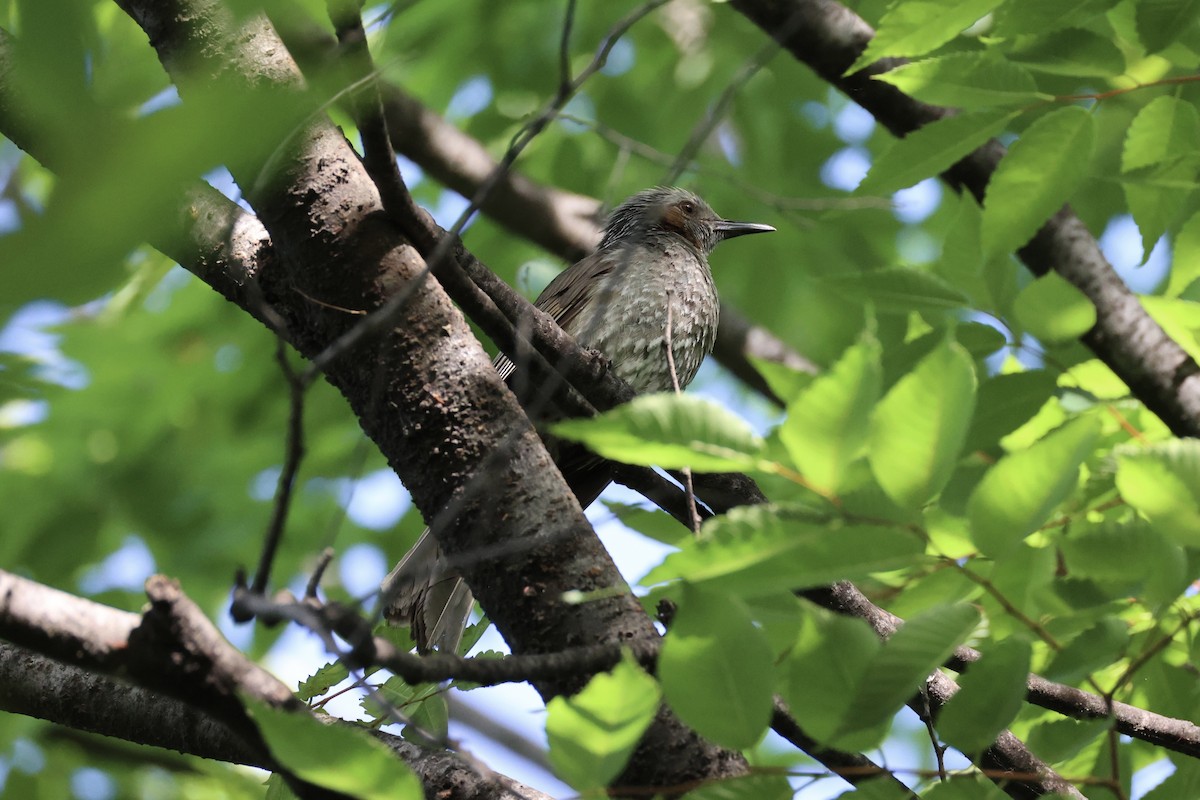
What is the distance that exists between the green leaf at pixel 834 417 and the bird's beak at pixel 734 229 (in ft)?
14.3

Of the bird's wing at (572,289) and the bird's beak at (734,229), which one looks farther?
the bird's beak at (734,229)

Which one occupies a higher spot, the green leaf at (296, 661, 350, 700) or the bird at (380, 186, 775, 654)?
the bird at (380, 186, 775, 654)

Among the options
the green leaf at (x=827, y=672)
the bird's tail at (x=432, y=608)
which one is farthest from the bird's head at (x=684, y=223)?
the green leaf at (x=827, y=672)

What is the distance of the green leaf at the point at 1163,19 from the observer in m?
2.55

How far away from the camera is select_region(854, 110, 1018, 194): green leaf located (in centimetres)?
268

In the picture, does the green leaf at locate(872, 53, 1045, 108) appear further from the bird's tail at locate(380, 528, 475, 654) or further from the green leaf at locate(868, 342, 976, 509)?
the bird's tail at locate(380, 528, 475, 654)

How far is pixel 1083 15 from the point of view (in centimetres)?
260

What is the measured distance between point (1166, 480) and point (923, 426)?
43cm

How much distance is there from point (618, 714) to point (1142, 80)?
8.84ft

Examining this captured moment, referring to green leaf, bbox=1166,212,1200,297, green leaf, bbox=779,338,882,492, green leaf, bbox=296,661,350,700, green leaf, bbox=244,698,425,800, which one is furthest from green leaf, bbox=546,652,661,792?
green leaf, bbox=1166,212,1200,297

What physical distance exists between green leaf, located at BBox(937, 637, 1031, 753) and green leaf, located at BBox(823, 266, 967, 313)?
148 cm

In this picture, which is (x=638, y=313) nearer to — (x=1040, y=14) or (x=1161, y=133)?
(x=1161, y=133)

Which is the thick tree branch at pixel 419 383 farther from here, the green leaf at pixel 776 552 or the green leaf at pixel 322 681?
the green leaf at pixel 776 552

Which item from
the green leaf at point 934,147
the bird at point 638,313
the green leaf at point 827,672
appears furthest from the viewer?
the bird at point 638,313
